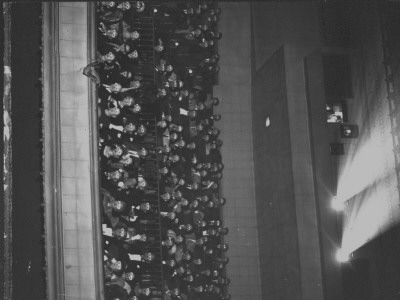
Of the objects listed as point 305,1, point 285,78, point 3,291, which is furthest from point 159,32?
point 3,291

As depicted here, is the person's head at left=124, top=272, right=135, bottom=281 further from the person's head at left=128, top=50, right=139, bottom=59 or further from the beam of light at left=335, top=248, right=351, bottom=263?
the beam of light at left=335, top=248, right=351, bottom=263

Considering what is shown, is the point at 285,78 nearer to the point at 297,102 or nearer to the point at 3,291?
the point at 297,102

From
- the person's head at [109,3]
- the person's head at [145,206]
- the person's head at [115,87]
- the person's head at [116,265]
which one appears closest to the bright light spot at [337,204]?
the person's head at [145,206]

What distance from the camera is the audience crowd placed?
9.84 meters

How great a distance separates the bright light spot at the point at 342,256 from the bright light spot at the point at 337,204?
948 mm

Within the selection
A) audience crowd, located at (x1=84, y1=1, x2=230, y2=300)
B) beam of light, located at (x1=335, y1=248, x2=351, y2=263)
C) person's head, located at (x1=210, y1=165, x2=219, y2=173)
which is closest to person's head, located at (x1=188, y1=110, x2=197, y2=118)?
audience crowd, located at (x1=84, y1=1, x2=230, y2=300)

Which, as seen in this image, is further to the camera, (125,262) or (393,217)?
(393,217)

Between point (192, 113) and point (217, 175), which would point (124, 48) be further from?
point (217, 175)

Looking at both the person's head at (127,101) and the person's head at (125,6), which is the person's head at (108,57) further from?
the person's head at (125,6)

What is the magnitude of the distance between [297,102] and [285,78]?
601 mm

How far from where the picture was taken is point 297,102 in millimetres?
12711

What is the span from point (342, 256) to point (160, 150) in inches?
184

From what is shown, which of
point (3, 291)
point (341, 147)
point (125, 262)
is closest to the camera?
point (3, 291)

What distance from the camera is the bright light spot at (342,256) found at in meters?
12.3
